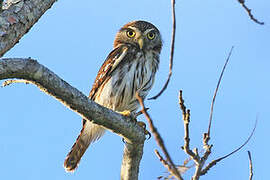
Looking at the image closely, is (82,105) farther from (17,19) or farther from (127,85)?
(127,85)

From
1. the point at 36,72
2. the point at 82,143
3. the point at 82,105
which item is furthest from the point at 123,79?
the point at 36,72

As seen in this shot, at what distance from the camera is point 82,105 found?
3.58 metres

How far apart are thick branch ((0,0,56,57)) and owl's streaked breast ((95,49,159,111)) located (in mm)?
2117

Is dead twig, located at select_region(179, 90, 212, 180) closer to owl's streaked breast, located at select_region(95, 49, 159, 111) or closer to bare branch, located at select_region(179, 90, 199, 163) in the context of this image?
bare branch, located at select_region(179, 90, 199, 163)

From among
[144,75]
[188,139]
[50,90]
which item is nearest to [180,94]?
[188,139]

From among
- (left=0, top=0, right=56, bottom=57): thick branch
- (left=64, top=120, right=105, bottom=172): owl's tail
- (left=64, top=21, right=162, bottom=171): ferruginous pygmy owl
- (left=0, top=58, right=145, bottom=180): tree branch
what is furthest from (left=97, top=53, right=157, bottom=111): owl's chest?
(left=0, top=0, right=56, bottom=57): thick branch

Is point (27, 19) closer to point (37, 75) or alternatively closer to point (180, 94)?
point (37, 75)

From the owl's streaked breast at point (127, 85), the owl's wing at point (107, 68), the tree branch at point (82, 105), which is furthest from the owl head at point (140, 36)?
the tree branch at point (82, 105)

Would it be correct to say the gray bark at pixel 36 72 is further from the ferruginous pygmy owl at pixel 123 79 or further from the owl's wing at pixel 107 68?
the owl's wing at pixel 107 68

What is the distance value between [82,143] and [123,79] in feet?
3.48

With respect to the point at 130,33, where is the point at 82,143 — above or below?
below

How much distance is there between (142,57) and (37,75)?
272 centimetres

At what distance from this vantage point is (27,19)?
3258 mm

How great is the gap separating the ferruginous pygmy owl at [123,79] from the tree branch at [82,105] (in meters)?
1.19
